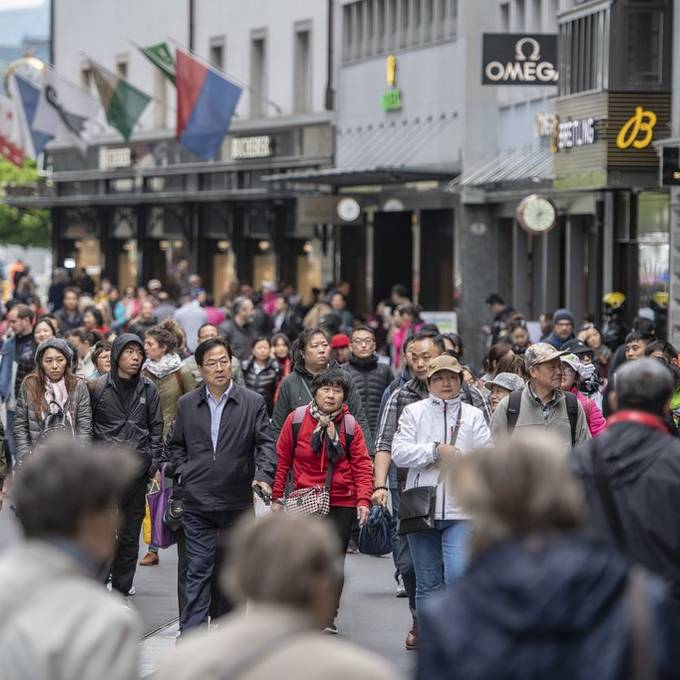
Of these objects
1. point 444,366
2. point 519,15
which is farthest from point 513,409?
point 519,15

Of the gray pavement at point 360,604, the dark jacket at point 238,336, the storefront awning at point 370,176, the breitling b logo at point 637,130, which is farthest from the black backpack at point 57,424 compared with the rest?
the storefront awning at point 370,176

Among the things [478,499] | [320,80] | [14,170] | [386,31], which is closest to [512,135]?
[386,31]

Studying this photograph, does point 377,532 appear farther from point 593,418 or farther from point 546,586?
point 546,586

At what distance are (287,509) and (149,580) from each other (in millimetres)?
2934

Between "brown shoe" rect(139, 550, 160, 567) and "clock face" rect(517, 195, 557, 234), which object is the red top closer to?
"brown shoe" rect(139, 550, 160, 567)

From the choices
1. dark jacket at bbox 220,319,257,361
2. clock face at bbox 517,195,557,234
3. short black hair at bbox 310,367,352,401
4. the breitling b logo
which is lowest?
dark jacket at bbox 220,319,257,361

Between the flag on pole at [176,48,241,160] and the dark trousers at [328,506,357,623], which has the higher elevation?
the flag on pole at [176,48,241,160]

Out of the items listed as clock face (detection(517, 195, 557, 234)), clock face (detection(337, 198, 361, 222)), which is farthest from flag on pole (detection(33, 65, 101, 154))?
clock face (detection(517, 195, 557, 234))

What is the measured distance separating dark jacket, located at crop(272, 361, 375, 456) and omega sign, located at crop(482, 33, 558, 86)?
53.4 feet

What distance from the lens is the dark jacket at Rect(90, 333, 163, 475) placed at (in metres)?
11.8

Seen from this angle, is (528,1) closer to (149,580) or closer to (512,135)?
(512,135)

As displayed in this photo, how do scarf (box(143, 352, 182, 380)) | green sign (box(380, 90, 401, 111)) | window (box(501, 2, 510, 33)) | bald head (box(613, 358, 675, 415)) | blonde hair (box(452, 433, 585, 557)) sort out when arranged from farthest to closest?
green sign (box(380, 90, 401, 111)), window (box(501, 2, 510, 33)), scarf (box(143, 352, 182, 380)), bald head (box(613, 358, 675, 415)), blonde hair (box(452, 433, 585, 557))

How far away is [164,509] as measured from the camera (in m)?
11.3

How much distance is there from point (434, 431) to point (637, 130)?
15981mm
